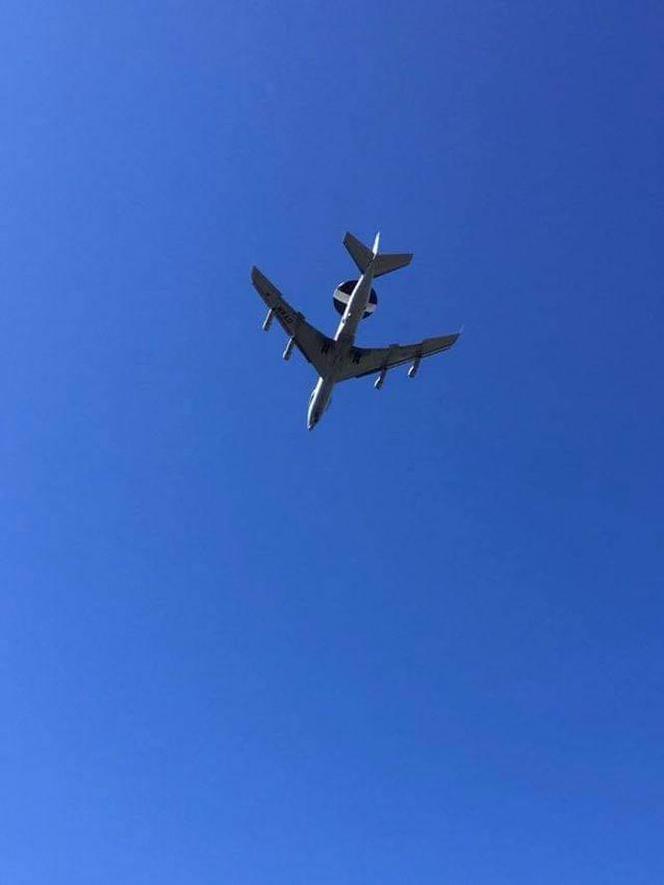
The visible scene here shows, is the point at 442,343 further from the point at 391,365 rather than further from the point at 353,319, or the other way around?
the point at 353,319

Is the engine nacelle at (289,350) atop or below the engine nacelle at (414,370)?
below

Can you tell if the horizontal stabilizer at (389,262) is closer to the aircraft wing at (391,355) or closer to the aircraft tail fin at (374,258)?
the aircraft tail fin at (374,258)

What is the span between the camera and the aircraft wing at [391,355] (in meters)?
54.5

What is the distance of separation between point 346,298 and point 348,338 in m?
3.10

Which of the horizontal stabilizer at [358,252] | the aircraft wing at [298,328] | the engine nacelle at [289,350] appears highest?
the horizontal stabilizer at [358,252]

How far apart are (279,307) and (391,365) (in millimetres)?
11061

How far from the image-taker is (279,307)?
51.5 metres

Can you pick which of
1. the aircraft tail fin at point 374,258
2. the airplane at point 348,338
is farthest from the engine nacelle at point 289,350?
the aircraft tail fin at point 374,258

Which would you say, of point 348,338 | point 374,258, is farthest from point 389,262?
point 348,338

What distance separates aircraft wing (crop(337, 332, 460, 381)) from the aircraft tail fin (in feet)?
23.7

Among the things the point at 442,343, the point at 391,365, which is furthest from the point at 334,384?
the point at 442,343

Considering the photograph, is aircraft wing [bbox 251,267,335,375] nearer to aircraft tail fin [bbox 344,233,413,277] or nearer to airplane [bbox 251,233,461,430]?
airplane [bbox 251,233,461,430]

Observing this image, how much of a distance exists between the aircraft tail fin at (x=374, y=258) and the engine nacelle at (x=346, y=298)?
1816 mm

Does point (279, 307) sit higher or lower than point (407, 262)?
lower
